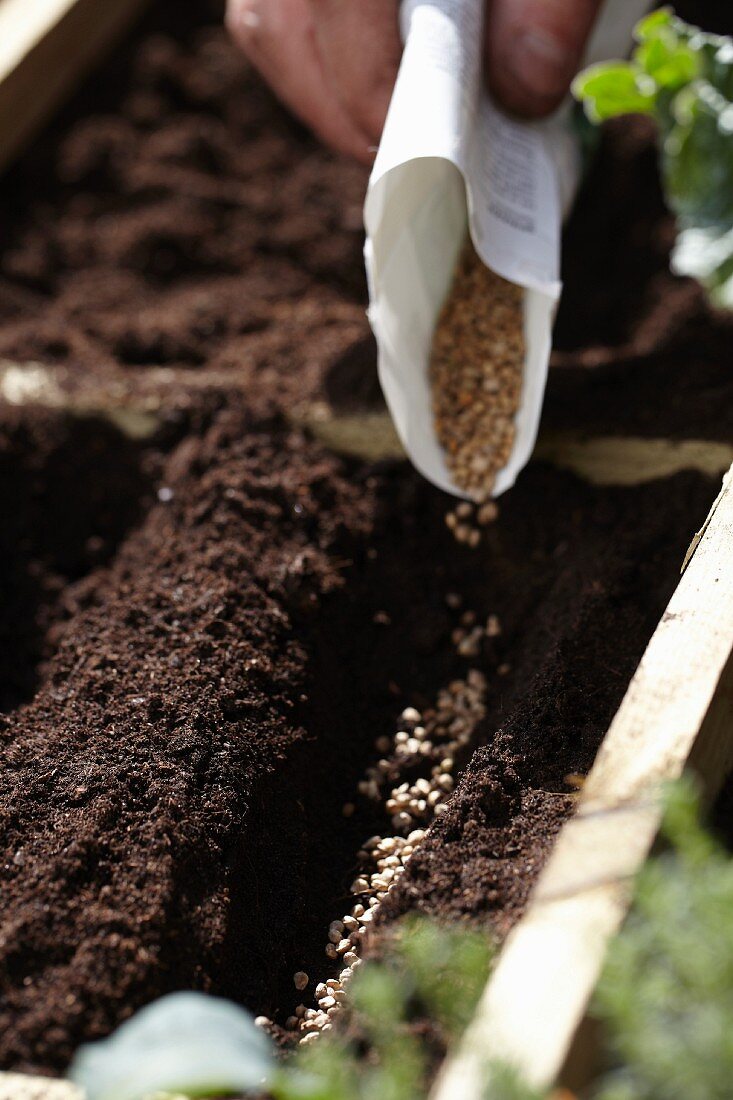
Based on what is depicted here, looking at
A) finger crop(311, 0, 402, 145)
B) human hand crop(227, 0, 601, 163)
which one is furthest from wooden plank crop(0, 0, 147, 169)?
finger crop(311, 0, 402, 145)

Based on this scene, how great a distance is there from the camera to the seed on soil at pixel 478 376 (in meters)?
1.71

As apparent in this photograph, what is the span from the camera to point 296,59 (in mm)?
2061

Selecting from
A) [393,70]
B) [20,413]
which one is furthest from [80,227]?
[393,70]

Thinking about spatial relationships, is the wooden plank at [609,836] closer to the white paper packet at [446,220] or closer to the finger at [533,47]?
the white paper packet at [446,220]

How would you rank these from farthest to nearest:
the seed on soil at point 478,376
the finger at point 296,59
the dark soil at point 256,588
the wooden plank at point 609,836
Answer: the finger at point 296,59 < the seed on soil at point 478,376 < the dark soil at point 256,588 < the wooden plank at point 609,836

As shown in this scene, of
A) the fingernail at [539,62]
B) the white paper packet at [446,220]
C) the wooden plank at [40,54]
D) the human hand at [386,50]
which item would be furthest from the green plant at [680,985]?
the wooden plank at [40,54]

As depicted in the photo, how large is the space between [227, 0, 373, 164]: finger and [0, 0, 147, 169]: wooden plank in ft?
2.50

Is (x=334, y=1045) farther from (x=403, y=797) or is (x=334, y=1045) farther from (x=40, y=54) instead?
(x=40, y=54)

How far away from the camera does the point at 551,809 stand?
1.25 meters

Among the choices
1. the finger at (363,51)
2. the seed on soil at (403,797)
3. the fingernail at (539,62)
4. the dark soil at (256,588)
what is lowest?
the seed on soil at (403,797)

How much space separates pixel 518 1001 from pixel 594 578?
760 millimetres

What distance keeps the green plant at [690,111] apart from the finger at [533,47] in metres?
0.06

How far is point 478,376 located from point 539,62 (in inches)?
21.7

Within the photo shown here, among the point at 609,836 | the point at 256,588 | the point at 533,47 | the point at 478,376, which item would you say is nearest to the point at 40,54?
the point at 533,47
